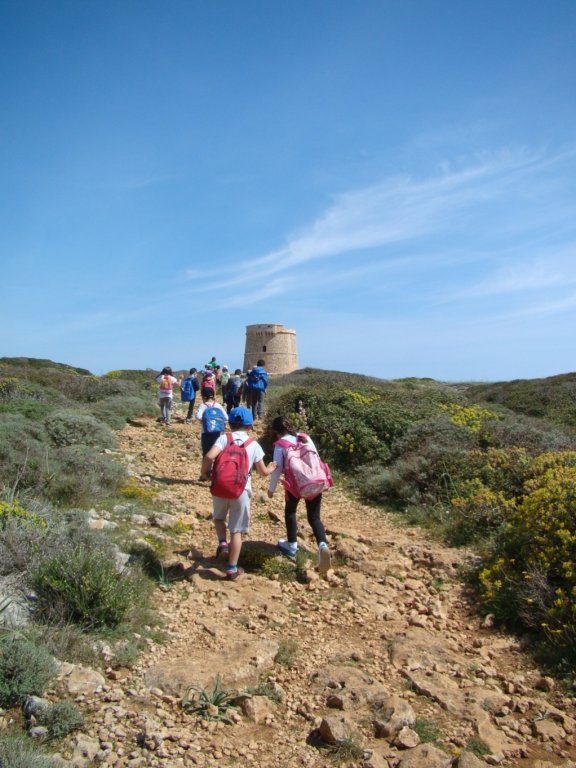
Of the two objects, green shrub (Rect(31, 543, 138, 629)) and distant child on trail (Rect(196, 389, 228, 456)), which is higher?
distant child on trail (Rect(196, 389, 228, 456))

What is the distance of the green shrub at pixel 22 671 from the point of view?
3.37 metres

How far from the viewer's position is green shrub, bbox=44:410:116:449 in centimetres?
1039

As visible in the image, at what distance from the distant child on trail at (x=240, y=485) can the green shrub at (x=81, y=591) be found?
3.91ft

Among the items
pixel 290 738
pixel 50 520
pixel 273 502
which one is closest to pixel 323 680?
pixel 290 738

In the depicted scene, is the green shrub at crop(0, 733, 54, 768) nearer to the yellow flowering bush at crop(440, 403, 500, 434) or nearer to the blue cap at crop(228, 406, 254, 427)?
the blue cap at crop(228, 406, 254, 427)

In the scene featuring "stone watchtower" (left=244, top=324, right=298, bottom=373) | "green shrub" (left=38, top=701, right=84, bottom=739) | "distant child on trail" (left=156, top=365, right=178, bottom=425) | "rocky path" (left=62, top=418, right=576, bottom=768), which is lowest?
"rocky path" (left=62, top=418, right=576, bottom=768)

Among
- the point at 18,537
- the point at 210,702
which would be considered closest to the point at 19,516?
the point at 18,537

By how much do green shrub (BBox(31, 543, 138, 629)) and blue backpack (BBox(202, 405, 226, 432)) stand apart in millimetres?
3954

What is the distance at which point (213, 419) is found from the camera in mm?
8531

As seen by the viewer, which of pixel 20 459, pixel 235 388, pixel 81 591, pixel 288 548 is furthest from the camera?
pixel 235 388

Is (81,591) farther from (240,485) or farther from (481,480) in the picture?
(481,480)

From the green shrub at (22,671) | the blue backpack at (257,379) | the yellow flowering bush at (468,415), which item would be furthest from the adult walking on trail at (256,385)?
the green shrub at (22,671)

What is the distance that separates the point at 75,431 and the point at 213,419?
3.80 metres

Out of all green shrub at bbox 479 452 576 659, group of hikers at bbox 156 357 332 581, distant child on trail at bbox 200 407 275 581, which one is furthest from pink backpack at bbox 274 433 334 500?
green shrub at bbox 479 452 576 659
